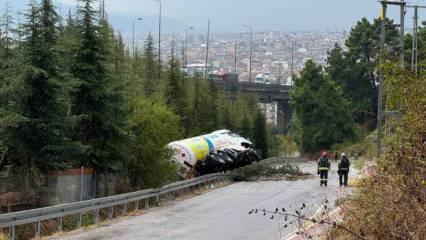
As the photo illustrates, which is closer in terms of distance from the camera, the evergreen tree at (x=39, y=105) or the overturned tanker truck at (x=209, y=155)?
the evergreen tree at (x=39, y=105)

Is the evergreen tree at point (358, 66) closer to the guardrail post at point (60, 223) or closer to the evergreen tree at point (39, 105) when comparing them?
the evergreen tree at point (39, 105)

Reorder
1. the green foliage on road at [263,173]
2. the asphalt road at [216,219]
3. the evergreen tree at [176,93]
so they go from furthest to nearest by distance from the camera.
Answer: the evergreen tree at [176,93], the green foliage on road at [263,173], the asphalt road at [216,219]

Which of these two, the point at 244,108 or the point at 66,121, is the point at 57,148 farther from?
Result: the point at 244,108

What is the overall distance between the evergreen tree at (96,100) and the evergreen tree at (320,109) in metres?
60.6

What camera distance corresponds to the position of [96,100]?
2862cm

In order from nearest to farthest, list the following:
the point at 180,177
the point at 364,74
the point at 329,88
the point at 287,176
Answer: the point at 180,177
the point at 287,176
the point at 329,88
the point at 364,74

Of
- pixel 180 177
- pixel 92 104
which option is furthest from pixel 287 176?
pixel 92 104

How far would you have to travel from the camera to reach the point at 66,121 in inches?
987

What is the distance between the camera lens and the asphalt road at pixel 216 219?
60.5 ft

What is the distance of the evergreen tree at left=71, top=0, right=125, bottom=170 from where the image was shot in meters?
28.3

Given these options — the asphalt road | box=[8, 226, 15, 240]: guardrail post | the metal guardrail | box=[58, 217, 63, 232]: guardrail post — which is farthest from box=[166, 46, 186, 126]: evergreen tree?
box=[8, 226, 15, 240]: guardrail post

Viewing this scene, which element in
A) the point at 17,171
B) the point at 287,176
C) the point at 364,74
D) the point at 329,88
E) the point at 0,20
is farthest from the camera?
the point at 364,74

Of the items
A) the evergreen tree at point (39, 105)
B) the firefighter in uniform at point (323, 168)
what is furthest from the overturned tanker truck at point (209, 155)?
the evergreen tree at point (39, 105)

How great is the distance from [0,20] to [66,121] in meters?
5.55
